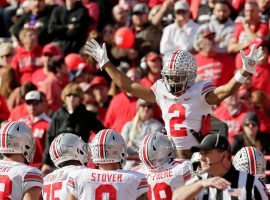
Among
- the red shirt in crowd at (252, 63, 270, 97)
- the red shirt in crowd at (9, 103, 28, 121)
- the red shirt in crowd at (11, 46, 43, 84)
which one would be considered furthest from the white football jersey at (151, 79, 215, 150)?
the red shirt in crowd at (11, 46, 43, 84)

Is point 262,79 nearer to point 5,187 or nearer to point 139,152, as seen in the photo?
point 139,152

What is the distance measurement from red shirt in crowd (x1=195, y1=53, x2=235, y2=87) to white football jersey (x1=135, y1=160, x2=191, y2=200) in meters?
5.31

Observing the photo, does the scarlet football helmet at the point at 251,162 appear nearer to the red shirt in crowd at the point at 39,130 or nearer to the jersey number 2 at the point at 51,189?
the jersey number 2 at the point at 51,189

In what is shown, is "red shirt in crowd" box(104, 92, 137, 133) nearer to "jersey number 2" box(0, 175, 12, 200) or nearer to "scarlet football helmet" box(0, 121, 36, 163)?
"scarlet football helmet" box(0, 121, 36, 163)

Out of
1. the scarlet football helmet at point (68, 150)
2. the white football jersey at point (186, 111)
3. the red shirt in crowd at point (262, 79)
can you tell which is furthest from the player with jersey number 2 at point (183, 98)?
the red shirt in crowd at point (262, 79)

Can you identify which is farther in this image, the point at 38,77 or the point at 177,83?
the point at 38,77

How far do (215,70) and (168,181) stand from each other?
5.53 m

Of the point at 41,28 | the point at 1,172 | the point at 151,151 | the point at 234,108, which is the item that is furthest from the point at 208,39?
the point at 1,172

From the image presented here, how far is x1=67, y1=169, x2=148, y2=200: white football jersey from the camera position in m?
10.4

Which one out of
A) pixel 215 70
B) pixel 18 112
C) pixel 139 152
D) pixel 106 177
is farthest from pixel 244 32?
pixel 106 177

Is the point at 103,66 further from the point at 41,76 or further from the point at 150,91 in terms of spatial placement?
the point at 41,76

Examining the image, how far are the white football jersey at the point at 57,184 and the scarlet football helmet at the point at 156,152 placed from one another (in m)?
0.69

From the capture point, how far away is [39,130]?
51.7ft

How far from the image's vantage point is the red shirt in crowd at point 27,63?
61.8 feet
